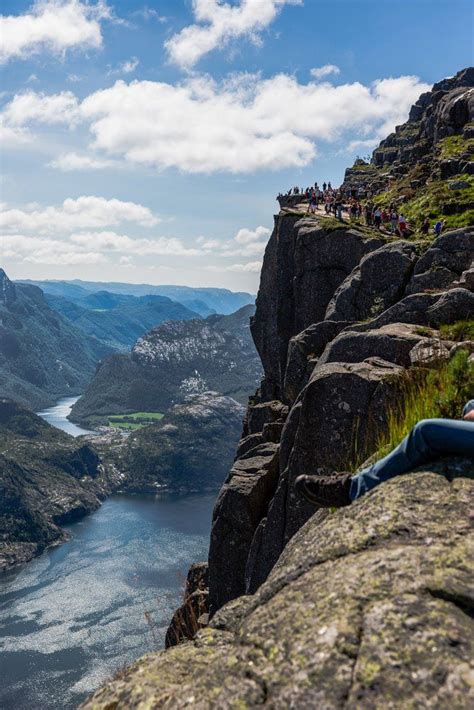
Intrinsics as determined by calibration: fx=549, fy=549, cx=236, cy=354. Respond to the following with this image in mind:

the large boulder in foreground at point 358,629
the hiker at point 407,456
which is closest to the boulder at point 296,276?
the hiker at point 407,456

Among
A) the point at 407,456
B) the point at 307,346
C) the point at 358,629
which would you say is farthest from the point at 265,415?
the point at 358,629

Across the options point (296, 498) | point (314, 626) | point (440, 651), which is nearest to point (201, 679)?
→ point (314, 626)

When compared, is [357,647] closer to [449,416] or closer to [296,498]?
[449,416]

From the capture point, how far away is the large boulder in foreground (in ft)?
18.2

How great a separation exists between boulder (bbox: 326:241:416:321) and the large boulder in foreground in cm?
3118

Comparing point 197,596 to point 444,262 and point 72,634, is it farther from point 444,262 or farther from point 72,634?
point 72,634

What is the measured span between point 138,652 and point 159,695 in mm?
158195

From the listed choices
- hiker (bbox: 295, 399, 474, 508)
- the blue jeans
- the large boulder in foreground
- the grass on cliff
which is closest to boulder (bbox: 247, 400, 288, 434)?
the grass on cliff

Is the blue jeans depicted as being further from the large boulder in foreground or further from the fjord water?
the fjord water

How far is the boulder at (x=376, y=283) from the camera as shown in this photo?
3862 cm

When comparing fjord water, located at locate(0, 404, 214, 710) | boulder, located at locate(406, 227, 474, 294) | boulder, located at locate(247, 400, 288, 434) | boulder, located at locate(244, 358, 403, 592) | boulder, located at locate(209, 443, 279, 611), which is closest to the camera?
boulder, located at locate(244, 358, 403, 592)

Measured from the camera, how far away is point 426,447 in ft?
29.5

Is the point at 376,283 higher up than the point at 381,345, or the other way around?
the point at 376,283

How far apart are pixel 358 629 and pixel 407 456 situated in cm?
367
